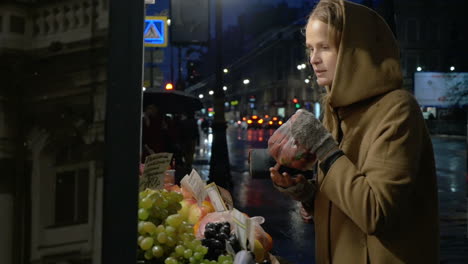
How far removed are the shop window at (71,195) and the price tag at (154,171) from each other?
1447mm

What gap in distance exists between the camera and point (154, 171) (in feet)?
8.74

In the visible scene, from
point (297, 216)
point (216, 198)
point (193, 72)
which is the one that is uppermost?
point (193, 72)

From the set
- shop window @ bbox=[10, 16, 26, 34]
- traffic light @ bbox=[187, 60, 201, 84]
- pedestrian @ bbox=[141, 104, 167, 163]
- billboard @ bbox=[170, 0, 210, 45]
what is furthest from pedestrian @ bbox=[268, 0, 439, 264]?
traffic light @ bbox=[187, 60, 201, 84]

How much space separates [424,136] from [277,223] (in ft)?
24.4

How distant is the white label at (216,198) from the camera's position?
2.70 metres

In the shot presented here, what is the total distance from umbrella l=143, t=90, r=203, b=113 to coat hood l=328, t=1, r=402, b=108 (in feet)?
32.6

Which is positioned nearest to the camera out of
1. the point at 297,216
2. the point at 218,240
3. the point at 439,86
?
the point at 218,240

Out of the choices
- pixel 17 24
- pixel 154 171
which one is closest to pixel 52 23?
pixel 17 24

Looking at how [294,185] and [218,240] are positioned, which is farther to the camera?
[218,240]

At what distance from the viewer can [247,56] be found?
10344cm

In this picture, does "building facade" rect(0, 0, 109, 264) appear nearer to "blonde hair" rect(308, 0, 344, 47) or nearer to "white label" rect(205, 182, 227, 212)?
"blonde hair" rect(308, 0, 344, 47)

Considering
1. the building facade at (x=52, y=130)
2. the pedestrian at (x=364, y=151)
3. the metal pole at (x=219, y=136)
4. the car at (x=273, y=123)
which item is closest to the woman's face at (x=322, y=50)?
the pedestrian at (x=364, y=151)

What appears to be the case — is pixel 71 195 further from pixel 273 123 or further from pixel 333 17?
pixel 273 123

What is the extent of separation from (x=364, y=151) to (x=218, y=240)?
2.65ft
